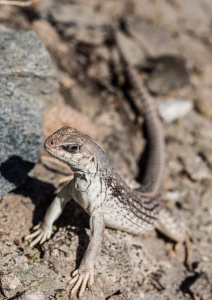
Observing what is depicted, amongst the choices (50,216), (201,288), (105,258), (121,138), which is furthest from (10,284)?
(121,138)

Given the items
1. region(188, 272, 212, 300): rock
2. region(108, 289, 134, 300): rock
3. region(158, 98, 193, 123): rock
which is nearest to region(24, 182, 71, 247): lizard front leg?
region(108, 289, 134, 300): rock

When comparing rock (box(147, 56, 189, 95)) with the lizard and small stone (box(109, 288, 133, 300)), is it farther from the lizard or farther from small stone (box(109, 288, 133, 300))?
small stone (box(109, 288, 133, 300))

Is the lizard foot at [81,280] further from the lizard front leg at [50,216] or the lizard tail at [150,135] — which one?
the lizard tail at [150,135]

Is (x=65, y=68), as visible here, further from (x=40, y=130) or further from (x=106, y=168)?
(x=106, y=168)

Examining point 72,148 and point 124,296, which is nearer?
point 72,148

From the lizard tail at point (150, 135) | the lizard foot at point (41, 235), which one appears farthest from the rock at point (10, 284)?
the lizard tail at point (150, 135)

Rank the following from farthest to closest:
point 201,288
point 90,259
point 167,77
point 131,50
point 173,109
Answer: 1. point 131,50
2. point 167,77
3. point 173,109
4. point 201,288
5. point 90,259

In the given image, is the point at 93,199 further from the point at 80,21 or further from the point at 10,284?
the point at 80,21
